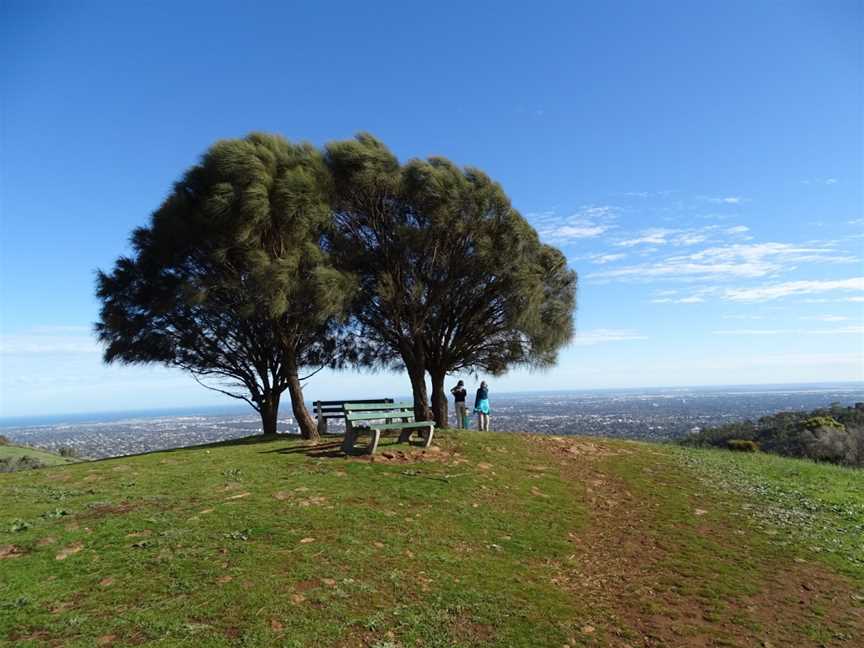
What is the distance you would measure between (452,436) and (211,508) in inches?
348

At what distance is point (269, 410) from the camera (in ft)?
68.3

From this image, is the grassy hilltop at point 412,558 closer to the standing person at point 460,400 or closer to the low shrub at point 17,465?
the standing person at point 460,400

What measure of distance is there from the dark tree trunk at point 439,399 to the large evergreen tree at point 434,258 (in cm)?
4

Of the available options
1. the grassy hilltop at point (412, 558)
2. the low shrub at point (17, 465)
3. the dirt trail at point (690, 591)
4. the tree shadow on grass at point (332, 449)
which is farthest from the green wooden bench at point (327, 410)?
the low shrub at point (17, 465)

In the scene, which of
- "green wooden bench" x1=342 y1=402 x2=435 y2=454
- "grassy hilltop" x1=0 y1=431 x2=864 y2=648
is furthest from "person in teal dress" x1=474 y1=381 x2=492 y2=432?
"grassy hilltop" x1=0 y1=431 x2=864 y2=648

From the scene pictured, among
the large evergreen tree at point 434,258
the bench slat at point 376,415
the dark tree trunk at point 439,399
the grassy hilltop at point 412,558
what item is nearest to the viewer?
the grassy hilltop at point 412,558

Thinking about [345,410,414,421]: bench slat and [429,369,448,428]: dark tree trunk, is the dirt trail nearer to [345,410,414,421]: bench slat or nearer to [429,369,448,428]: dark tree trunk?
[345,410,414,421]: bench slat

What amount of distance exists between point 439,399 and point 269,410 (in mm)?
6738

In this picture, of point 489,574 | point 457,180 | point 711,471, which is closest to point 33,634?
point 489,574

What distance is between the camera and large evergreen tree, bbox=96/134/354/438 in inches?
639

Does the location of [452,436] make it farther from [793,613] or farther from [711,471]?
[793,613]

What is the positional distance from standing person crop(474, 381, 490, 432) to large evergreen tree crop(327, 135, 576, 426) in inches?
59.1

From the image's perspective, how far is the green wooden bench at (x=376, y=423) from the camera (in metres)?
12.9

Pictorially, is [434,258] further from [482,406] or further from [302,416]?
[302,416]
